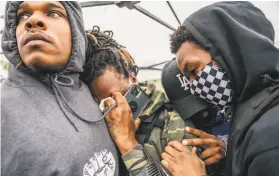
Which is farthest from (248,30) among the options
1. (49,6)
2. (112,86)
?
(49,6)

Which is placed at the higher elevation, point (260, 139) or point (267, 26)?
point (267, 26)

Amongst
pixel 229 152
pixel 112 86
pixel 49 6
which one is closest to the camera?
pixel 49 6

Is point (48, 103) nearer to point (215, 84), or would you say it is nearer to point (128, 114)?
point (128, 114)

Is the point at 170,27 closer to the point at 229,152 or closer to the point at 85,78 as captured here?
the point at 85,78

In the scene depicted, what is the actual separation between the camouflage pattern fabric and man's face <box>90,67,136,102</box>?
23 centimetres

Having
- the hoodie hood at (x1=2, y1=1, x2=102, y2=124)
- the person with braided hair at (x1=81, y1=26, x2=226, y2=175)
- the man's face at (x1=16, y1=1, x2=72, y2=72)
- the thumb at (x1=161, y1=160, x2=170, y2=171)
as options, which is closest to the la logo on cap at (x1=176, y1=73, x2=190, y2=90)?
the person with braided hair at (x1=81, y1=26, x2=226, y2=175)

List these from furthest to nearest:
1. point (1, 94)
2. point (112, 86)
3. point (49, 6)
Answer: point (112, 86)
point (49, 6)
point (1, 94)

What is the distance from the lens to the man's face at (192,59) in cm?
172

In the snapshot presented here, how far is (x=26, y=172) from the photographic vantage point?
115 cm

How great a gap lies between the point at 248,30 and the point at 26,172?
141 centimetres

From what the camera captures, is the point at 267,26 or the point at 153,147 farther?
the point at 153,147

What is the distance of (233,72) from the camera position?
1.62 metres

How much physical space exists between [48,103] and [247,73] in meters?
1.12

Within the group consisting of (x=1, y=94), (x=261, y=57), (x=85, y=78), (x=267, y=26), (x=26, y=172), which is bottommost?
(x=85, y=78)
